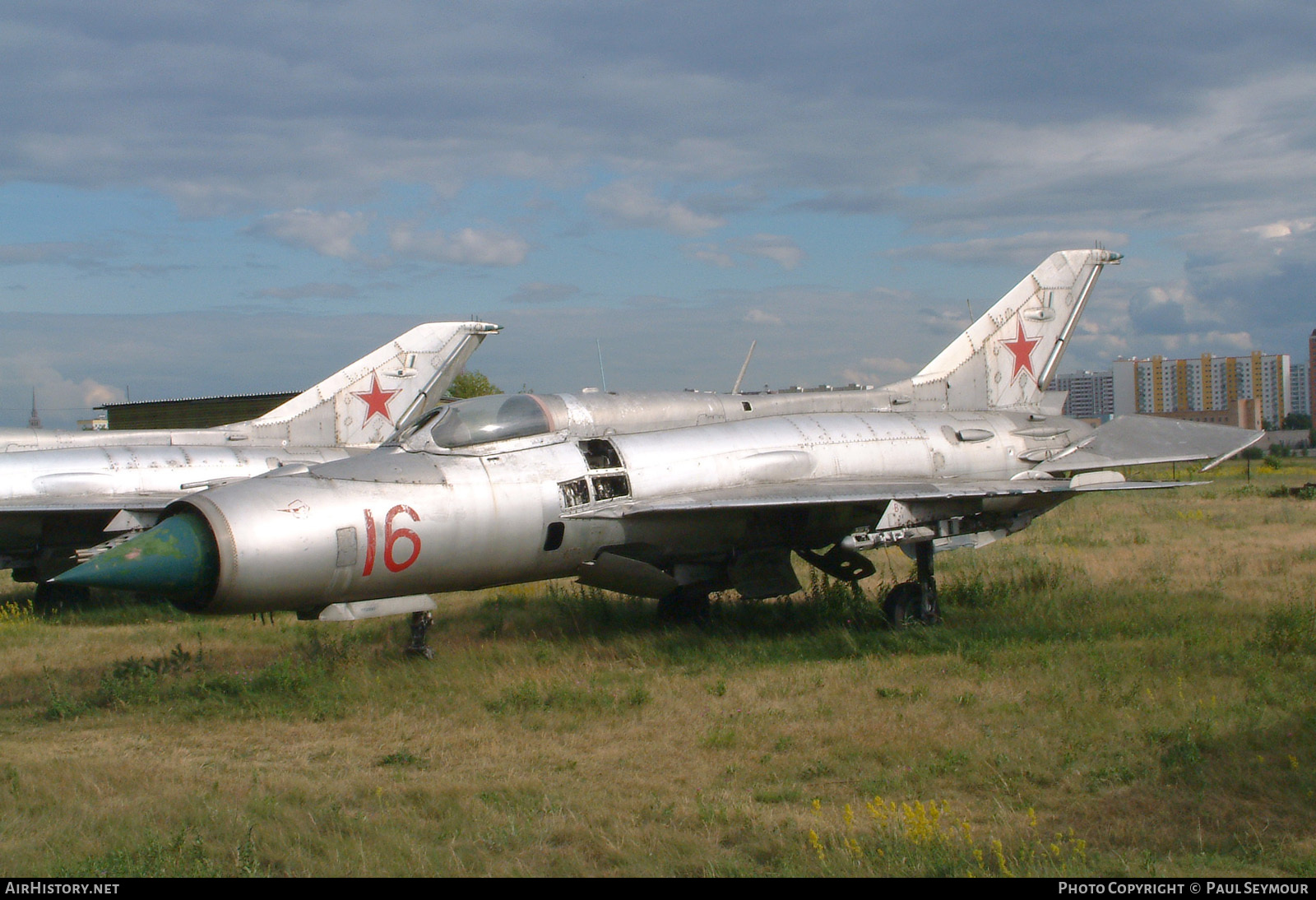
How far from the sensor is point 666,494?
976cm

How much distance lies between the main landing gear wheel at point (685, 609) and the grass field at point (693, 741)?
10.8 inches

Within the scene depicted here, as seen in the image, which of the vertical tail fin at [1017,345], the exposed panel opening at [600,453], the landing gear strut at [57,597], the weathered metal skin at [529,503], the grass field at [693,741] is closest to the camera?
the grass field at [693,741]

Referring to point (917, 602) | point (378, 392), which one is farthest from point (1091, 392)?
point (917, 602)

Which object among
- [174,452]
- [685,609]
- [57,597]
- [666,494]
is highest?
[174,452]

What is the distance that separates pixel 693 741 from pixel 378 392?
1318cm

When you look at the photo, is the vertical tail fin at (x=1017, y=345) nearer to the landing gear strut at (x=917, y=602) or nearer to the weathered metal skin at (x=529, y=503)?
the weathered metal skin at (x=529, y=503)

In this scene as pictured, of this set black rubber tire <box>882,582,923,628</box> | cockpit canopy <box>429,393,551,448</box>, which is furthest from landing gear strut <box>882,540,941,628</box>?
cockpit canopy <box>429,393,551,448</box>

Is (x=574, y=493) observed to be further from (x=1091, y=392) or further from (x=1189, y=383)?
(x=1091, y=392)

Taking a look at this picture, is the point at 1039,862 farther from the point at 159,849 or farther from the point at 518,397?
the point at 518,397

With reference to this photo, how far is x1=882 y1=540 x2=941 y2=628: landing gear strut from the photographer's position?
10.8 meters

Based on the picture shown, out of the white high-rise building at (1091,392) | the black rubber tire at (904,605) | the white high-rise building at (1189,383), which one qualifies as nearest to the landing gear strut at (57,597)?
the black rubber tire at (904,605)

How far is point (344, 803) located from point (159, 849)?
1130 mm

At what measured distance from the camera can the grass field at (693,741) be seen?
197 inches
